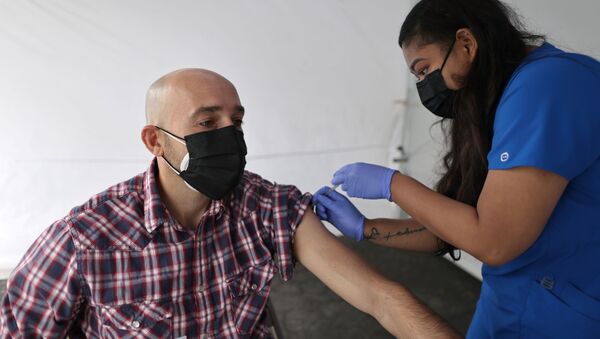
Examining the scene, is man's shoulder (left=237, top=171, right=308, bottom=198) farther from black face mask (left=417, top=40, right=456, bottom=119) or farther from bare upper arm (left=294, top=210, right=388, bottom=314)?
black face mask (left=417, top=40, right=456, bottom=119)

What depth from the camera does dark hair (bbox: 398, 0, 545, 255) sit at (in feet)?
3.69

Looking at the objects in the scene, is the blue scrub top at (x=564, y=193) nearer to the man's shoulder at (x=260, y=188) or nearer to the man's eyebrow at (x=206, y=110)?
the man's shoulder at (x=260, y=188)

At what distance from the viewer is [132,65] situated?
107 inches

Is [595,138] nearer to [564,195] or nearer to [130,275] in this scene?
[564,195]

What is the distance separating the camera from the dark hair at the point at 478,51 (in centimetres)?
113

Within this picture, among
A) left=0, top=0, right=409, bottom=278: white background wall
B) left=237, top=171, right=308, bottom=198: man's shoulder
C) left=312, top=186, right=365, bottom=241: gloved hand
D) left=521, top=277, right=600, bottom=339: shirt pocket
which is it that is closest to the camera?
left=521, top=277, right=600, bottom=339: shirt pocket

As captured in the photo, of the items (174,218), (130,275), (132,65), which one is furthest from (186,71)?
(132,65)

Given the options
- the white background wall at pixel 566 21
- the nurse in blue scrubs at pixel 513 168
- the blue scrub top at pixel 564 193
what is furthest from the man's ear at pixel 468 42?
the white background wall at pixel 566 21

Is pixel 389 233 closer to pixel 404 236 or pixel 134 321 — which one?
pixel 404 236

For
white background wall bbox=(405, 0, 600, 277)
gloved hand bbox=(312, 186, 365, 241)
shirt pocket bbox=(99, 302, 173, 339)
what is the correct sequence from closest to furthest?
shirt pocket bbox=(99, 302, 173, 339) → gloved hand bbox=(312, 186, 365, 241) → white background wall bbox=(405, 0, 600, 277)

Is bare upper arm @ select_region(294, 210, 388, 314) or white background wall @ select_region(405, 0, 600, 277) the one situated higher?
white background wall @ select_region(405, 0, 600, 277)

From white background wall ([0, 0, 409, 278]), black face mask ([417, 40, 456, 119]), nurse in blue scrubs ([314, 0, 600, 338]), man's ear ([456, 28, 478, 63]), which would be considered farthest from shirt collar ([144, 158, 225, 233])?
white background wall ([0, 0, 409, 278])

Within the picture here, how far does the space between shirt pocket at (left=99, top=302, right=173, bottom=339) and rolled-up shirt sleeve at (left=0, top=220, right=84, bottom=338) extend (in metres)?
0.11

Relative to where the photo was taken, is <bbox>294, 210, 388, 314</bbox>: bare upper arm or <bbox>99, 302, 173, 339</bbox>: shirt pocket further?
<bbox>294, 210, 388, 314</bbox>: bare upper arm
